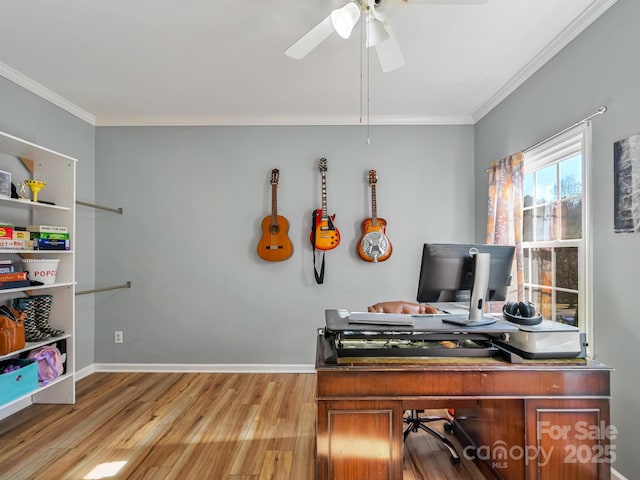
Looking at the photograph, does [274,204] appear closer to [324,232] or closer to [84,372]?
[324,232]

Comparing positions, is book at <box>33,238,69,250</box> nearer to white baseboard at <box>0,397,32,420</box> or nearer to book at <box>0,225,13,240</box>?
book at <box>0,225,13,240</box>

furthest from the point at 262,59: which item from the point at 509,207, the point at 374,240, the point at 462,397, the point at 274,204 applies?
the point at 462,397

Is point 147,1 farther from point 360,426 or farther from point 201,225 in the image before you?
point 360,426

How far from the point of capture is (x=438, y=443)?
2.15m

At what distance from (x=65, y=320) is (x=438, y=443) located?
292 cm

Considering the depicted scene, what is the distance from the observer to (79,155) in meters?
3.20

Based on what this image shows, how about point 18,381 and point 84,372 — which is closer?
point 18,381

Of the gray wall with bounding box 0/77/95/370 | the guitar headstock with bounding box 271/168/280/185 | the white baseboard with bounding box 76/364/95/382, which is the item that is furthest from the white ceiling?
the white baseboard with bounding box 76/364/95/382

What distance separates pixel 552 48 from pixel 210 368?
12.6ft

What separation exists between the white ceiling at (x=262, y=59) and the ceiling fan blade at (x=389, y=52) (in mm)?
220

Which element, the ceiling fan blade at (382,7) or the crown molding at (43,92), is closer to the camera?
the ceiling fan blade at (382,7)

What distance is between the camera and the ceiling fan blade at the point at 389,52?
1.68 meters

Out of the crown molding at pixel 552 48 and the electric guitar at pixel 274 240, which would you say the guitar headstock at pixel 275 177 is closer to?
the electric guitar at pixel 274 240

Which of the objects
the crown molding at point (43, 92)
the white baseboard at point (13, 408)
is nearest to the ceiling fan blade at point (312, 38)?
the crown molding at point (43, 92)
